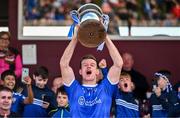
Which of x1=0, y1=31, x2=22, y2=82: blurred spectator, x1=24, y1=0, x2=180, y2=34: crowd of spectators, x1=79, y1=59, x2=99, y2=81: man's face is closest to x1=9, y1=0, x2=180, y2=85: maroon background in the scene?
x1=24, y1=0, x2=180, y2=34: crowd of spectators

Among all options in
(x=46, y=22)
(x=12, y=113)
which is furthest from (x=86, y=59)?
(x=46, y=22)

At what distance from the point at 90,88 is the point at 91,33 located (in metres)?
0.69

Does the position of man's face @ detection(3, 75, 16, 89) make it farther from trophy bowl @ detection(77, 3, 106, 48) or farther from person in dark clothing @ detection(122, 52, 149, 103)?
trophy bowl @ detection(77, 3, 106, 48)

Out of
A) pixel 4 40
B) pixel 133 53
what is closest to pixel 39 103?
pixel 4 40

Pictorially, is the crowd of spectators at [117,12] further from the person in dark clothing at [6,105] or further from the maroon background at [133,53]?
the person in dark clothing at [6,105]

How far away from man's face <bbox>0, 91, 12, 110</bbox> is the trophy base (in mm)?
1616

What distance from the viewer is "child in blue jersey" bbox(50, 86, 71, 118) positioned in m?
8.88

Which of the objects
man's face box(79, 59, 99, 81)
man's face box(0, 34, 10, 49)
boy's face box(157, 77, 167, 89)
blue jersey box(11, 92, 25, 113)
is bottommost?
blue jersey box(11, 92, 25, 113)

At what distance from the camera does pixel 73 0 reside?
10859 millimetres

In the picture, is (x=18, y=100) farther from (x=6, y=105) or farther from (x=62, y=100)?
(x=6, y=105)

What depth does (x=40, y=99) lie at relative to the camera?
926cm

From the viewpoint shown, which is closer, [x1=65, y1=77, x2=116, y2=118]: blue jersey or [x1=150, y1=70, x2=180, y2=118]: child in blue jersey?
[x1=65, y1=77, x2=116, y2=118]: blue jersey

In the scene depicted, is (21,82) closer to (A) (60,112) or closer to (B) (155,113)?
(A) (60,112)

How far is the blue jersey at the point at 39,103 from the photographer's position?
30.0ft
